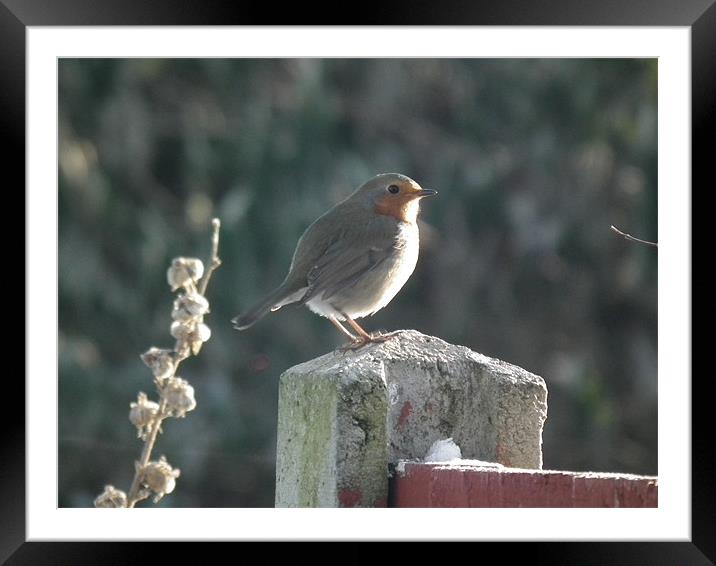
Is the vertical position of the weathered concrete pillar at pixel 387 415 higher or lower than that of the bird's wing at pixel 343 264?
lower

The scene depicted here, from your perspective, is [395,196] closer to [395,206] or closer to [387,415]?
[395,206]

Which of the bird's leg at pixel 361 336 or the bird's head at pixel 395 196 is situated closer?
the bird's leg at pixel 361 336

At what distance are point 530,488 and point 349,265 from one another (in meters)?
2.68

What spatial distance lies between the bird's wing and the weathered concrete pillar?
6.83ft

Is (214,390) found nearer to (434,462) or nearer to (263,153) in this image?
(263,153)

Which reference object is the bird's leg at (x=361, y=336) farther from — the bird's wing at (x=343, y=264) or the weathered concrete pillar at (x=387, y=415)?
the weathered concrete pillar at (x=387, y=415)

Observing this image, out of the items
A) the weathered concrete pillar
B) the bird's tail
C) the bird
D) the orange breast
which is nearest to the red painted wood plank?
the weathered concrete pillar

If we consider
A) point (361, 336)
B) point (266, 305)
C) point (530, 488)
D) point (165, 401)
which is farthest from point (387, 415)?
point (266, 305)

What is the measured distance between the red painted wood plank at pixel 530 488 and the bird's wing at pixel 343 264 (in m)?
2.49

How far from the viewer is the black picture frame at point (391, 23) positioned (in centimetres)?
290

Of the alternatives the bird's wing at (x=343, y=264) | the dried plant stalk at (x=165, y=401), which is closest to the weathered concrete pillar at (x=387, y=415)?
the dried plant stalk at (x=165, y=401)

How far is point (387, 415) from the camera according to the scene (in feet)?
9.66

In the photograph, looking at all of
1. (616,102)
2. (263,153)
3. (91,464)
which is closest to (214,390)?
(91,464)

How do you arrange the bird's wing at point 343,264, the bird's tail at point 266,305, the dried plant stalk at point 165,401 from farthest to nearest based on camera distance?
the bird's wing at point 343,264 → the bird's tail at point 266,305 → the dried plant stalk at point 165,401
